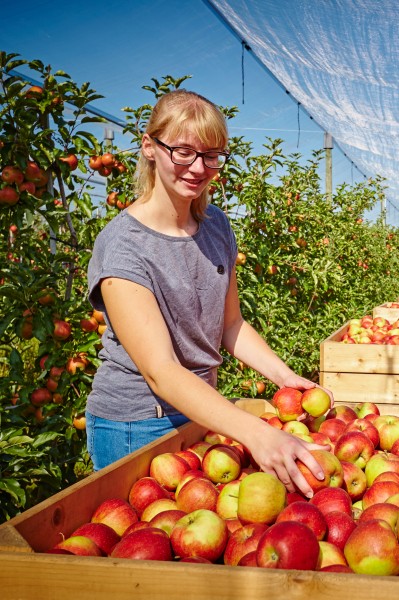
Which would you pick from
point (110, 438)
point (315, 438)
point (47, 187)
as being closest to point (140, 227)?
point (110, 438)

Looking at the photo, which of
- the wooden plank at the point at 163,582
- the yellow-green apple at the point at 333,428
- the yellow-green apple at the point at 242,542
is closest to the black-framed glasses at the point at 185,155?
the yellow-green apple at the point at 333,428

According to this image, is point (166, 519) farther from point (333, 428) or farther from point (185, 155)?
point (185, 155)

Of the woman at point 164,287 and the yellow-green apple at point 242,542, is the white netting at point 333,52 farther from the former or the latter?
the yellow-green apple at point 242,542

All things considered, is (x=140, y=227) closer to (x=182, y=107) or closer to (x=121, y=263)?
(x=121, y=263)

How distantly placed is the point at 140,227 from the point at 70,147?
5.42 ft

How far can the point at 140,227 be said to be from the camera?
1.72 metres

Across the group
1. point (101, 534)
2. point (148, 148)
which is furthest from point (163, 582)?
point (148, 148)

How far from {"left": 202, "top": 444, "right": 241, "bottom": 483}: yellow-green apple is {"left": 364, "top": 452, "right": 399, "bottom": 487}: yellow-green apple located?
33 centimetres

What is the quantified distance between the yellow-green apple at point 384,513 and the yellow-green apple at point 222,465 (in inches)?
13.3

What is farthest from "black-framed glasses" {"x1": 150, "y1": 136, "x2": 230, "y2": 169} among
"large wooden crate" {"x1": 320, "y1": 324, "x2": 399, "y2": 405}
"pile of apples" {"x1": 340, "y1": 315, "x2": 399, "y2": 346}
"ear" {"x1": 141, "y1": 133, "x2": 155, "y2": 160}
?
A: "pile of apples" {"x1": 340, "y1": 315, "x2": 399, "y2": 346}

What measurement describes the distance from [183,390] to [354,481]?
1.64 ft

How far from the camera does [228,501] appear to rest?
1.41 meters

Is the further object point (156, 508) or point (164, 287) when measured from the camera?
point (164, 287)

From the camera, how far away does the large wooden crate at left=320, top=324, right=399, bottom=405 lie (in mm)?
3873
